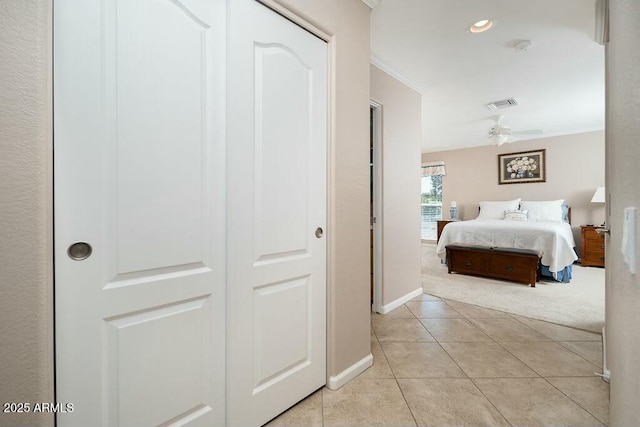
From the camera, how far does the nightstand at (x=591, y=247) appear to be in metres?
4.80

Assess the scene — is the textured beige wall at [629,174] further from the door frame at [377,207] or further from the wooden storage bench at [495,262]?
the wooden storage bench at [495,262]

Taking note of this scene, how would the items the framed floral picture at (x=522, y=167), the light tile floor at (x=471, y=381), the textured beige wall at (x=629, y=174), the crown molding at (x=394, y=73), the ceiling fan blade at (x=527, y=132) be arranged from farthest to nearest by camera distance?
the framed floral picture at (x=522, y=167)
the ceiling fan blade at (x=527, y=132)
the crown molding at (x=394, y=73)
the light tile floor at (x=471, y=381)
the textured beige wall at (x=629, y=174)

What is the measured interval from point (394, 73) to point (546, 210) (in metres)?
4.51

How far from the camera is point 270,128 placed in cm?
138

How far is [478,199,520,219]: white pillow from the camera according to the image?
582 cm

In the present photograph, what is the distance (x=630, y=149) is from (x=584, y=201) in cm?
646

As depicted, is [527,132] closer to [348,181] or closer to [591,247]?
[591,247]

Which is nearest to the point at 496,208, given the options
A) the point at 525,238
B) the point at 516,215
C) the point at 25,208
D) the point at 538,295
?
the point at 516,215

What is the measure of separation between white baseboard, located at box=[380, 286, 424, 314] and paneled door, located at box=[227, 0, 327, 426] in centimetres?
139

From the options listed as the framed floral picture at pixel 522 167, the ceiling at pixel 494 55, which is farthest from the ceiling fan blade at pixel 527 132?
the framed floral picture at pixel 522 167

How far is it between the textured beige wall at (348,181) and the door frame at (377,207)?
1012 millimetres

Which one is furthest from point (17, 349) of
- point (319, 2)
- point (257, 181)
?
point (319, 2)

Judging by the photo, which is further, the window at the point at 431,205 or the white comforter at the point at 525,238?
the window at the point at 431,205

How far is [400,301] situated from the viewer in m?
3.11
